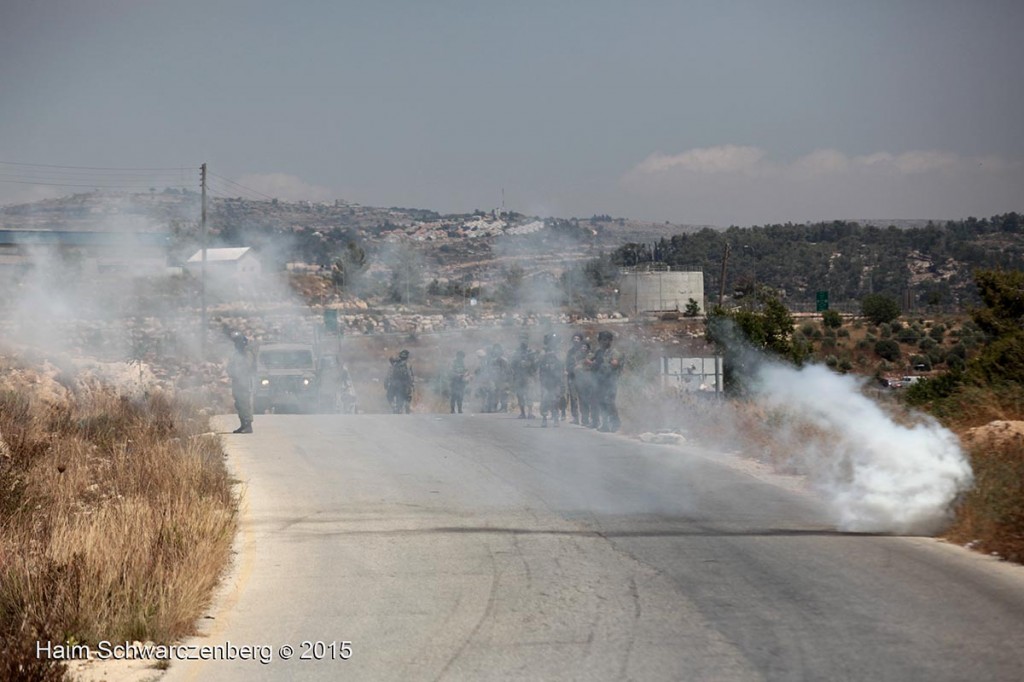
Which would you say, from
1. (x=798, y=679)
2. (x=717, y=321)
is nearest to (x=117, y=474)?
(x=798, y=679)

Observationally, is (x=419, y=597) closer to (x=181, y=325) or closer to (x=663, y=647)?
(x=663, y=647)

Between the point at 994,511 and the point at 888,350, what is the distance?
54.3m

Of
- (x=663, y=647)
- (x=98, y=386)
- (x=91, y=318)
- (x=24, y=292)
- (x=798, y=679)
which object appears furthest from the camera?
(x=91, y=318)

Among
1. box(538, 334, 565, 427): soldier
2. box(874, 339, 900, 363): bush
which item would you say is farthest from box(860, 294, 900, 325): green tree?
box(538, 334, 565, 427): soldier

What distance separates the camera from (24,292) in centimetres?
5181

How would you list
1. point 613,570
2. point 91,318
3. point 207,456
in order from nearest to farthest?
point 613,570, point 207,456, point 91,318

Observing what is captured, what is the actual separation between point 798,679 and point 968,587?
3.02 metres

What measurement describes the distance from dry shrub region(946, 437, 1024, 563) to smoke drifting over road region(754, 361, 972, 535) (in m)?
0.21

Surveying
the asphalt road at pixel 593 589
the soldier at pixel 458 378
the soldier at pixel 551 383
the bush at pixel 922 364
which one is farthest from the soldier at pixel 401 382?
the bush at pixel 922 364

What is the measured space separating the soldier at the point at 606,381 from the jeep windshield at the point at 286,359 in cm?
1435

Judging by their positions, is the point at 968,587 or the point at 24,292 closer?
the point at 968,587

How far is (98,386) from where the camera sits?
29.5 meters

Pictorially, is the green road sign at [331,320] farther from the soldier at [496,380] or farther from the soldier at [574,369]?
the soldier at [574,369]

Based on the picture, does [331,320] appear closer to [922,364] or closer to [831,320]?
[922,364]
